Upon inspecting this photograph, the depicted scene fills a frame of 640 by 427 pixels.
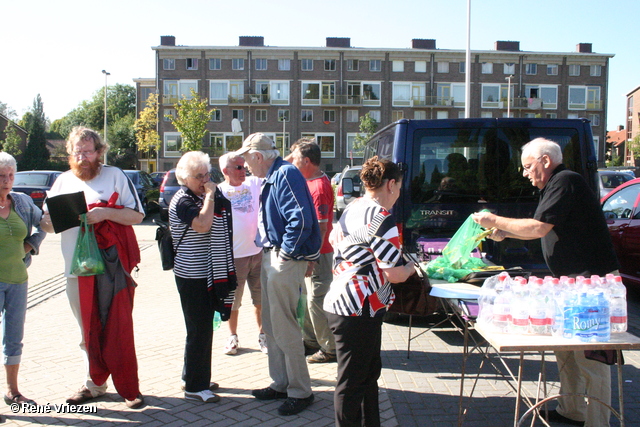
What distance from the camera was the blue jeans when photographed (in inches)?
157

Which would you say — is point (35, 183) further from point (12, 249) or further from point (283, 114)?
point (283, 114)

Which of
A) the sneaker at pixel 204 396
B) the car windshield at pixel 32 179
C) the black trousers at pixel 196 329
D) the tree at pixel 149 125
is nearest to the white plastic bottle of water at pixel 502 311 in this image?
the black trousers at pixel 196 329

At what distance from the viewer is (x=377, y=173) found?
3197mm

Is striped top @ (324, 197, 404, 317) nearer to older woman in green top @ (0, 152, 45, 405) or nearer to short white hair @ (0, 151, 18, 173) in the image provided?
older woman in green top @ (0, 152, 45, 405)

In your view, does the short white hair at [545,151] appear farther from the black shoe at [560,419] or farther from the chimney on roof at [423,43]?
the chimney on roof at [423,43]

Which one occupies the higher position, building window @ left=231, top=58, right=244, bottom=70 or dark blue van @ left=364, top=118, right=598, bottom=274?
building window @ left=231, top=58, right=244, bottom=70

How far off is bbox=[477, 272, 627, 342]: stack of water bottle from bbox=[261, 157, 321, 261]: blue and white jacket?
4.49 feet

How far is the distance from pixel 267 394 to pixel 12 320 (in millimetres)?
2002

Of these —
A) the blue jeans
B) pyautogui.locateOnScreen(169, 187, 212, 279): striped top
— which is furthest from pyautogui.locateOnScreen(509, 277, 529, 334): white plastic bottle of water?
the blue jeans

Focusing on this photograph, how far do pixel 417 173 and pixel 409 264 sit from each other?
2908mm

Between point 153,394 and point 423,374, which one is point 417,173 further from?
point 153,394

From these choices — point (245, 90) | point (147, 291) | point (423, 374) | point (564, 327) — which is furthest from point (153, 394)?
point (245, 90)

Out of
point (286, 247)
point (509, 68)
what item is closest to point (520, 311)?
point (286, 247)

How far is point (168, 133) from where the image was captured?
2360 inches
